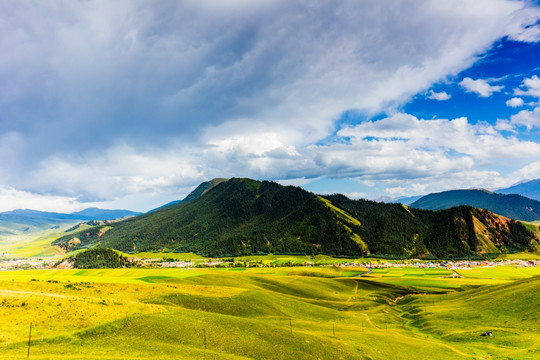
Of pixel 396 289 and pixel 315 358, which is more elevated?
pixel 315 358

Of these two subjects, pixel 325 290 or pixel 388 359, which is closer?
pixel 388 359

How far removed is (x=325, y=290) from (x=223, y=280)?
55916mm

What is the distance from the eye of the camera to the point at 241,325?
64688 mm

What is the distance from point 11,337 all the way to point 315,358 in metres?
52.8

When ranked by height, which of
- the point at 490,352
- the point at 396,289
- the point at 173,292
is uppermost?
the point at 173,292

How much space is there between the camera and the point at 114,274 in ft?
595

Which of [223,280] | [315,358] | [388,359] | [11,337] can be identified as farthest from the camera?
[223,280]

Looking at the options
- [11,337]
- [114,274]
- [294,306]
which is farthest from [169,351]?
[114,274]

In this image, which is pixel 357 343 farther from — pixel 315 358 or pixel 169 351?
pixel 169 351

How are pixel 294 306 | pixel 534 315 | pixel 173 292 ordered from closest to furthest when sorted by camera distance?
1. pixel 534 315
2. pixel 173 292
3. pixel 294 306

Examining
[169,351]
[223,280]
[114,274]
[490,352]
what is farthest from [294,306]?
[114,274]

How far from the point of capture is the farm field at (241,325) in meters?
47.9

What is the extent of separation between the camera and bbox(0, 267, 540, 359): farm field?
47938 mm

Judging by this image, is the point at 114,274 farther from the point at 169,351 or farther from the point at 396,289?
the point at 396,289
